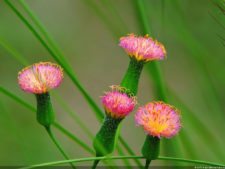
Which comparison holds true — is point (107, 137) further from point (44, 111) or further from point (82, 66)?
point (82, 66)

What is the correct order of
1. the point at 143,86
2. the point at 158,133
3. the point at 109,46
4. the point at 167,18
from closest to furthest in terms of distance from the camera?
the point at 158,133 < the point at 167,18 < the point at 143,86 < the point at 109,46

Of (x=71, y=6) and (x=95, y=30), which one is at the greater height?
(x=71, y=6)

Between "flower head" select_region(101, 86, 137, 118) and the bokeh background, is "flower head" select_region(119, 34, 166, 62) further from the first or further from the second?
the bokeh background

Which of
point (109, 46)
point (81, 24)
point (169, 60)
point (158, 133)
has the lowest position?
point (169, 60)

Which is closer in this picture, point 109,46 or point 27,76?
point 27,76

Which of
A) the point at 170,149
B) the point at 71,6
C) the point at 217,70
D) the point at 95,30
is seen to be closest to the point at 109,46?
the point at 95,30

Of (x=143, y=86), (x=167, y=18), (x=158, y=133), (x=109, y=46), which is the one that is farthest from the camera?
(x=109, y=46)

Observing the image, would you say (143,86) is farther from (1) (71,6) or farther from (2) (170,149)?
(2) (170,149)

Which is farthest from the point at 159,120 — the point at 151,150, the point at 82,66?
the point at 82,66

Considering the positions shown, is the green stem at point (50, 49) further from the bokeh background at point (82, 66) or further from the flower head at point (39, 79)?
the bokeh background at point (82, 66)
